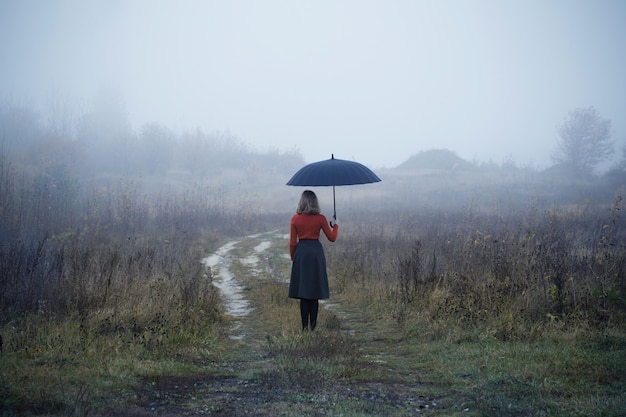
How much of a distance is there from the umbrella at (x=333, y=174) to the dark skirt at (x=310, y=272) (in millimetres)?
753

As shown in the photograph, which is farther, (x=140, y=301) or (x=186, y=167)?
(x=186, y=167)

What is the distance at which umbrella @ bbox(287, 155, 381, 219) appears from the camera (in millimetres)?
9303

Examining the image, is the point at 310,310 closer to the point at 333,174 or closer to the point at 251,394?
the point at 333,174

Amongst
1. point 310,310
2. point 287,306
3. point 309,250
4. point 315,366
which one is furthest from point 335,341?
point 287,306

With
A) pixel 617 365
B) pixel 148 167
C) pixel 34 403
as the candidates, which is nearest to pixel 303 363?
pixel 34 403

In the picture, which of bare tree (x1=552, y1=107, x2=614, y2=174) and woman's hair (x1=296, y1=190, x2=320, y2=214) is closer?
woman's hair (x1=296, y1=190, x2=320, y2=214)

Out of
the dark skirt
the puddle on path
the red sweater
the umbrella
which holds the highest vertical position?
the umbrella

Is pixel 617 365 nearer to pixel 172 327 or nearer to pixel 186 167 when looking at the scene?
pixel 172 327

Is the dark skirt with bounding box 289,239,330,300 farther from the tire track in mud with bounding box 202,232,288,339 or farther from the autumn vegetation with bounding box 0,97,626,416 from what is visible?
the tire track in mud with bounding box 202,232,288,339

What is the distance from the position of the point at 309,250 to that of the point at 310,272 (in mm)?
390

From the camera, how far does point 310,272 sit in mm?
9180

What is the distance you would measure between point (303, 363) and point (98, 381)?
8.64 ft

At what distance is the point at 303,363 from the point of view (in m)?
7.17

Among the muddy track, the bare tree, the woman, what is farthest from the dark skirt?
the bare tree
